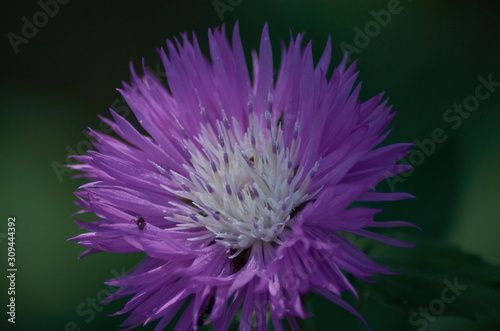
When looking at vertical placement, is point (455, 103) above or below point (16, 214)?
below

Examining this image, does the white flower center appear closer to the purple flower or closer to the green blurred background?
the purple flower

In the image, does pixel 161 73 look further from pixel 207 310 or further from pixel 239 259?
pixel 207 310

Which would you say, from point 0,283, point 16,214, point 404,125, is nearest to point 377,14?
point 404,125

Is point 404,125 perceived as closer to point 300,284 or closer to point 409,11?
point 409,11

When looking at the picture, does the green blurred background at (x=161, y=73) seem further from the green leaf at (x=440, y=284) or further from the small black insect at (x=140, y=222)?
the small black insect at (x=140, y=222)

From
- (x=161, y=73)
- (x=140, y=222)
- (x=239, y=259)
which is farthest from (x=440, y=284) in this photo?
(x=161, y=73)

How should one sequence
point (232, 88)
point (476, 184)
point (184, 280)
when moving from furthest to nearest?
point (476, 184) → point (232, 88) → point (184, 280)

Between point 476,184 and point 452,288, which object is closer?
point 452,288
